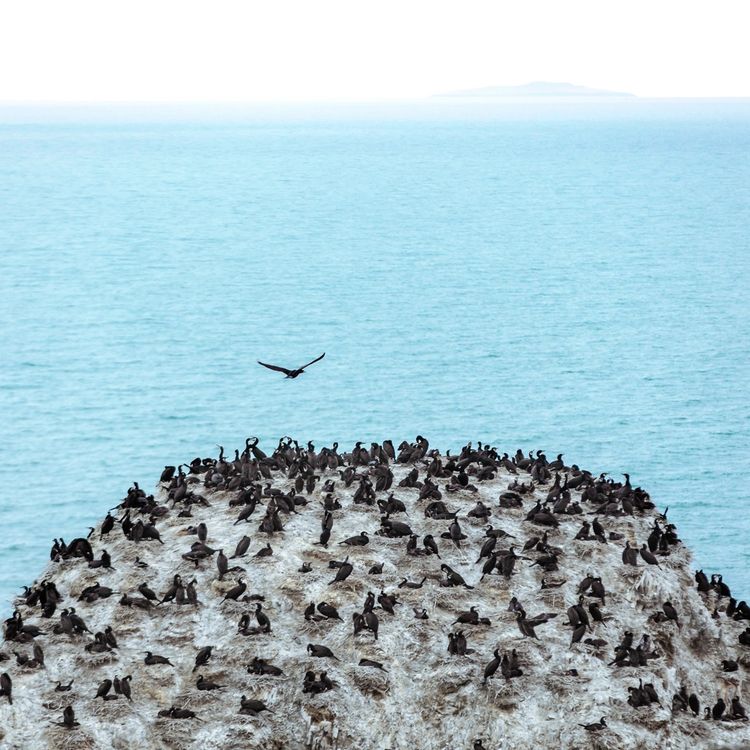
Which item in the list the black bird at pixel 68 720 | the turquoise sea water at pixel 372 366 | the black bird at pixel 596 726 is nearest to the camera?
the black bird at pixel 68 720

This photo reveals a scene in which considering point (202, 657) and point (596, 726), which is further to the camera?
point (202, 657)

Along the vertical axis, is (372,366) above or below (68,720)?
below

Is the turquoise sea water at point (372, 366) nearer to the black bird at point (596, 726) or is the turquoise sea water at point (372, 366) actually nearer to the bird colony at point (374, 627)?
the bird colony at point (374, 627)

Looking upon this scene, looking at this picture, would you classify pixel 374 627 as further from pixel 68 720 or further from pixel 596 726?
pixel 68 720

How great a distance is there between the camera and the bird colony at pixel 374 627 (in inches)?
1171

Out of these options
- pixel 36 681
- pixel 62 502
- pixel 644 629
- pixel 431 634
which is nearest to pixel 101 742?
pixel 36 681

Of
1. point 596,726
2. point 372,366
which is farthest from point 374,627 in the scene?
point 372,366

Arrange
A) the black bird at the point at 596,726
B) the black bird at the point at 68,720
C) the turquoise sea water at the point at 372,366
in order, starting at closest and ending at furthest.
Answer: the black bird at the point at 68,720
the black bird at the point at 596,726
the turquoise sea water at the point at 372,366

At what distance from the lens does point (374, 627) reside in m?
31.7

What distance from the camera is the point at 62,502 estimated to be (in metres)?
92.8

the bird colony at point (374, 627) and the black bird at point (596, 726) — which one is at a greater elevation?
the bird colony at point (374, 627)

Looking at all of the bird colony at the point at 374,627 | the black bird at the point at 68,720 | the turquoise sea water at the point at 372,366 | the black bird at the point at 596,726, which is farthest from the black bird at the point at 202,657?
the turquoise sea water at the point at 372,366

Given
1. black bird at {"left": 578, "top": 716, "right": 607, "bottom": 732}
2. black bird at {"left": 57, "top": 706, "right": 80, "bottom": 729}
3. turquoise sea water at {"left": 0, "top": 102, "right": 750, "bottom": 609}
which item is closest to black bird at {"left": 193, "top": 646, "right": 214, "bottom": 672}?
black bird at {"left": 57, "top": 706, "right": 80, "bottom": 729}

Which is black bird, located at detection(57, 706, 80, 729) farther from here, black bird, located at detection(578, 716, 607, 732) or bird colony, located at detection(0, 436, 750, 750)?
black bird, located at detection(578, 716, 607, 732)
